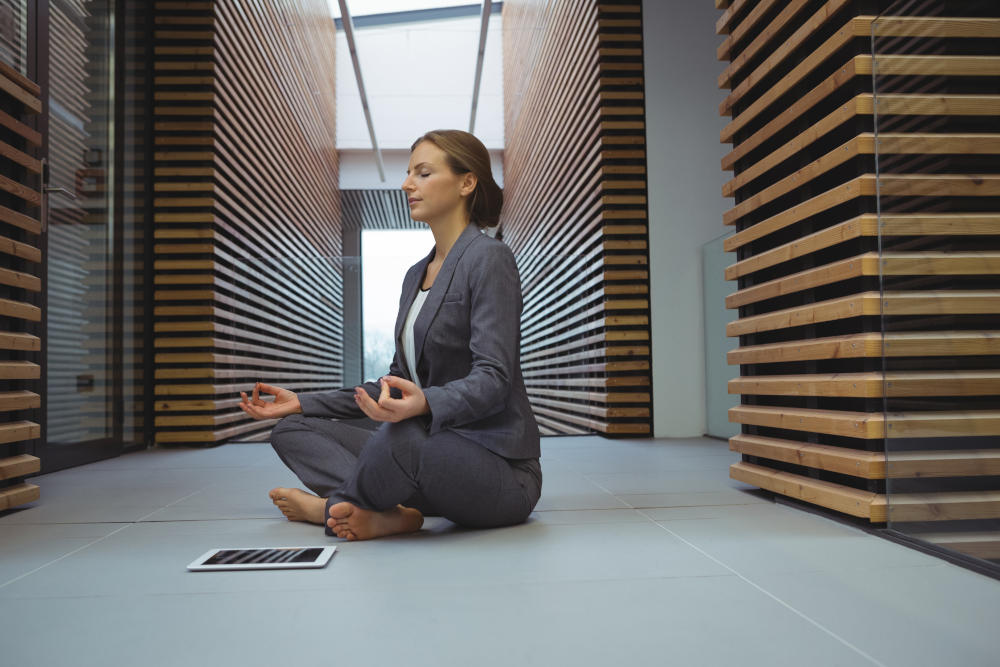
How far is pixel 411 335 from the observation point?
2658 millimetres

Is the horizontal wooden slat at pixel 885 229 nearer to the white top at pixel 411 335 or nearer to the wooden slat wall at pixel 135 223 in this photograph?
the white top at pixel 411 335

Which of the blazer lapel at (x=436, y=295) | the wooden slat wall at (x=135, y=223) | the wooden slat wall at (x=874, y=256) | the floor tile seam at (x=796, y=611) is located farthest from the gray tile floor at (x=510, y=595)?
the wooden slat wall at (x=135, y=223)

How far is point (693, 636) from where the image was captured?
155 centimetres

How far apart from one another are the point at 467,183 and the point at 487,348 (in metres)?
0.67

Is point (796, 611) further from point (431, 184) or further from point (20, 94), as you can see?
point (20, 94)

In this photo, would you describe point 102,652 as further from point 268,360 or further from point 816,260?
point 268,360

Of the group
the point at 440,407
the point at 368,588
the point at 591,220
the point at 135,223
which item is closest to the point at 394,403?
the point at 440,407

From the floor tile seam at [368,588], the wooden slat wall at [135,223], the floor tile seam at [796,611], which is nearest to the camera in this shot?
the floor tile seam at [796,611]

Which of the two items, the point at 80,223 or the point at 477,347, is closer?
the point at 477,347

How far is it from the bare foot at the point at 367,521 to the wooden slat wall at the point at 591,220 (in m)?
4.20

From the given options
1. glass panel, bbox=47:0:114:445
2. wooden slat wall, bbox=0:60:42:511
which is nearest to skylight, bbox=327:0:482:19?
glass panel, bbox=47:0:114:445

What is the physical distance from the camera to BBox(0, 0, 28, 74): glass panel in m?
4.01

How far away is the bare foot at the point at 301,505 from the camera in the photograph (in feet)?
9.01

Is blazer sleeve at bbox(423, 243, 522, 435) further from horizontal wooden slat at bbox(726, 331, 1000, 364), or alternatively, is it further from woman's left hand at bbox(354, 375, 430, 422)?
horizontal wooden slat at bbox(726, 331, 1000, 364)
